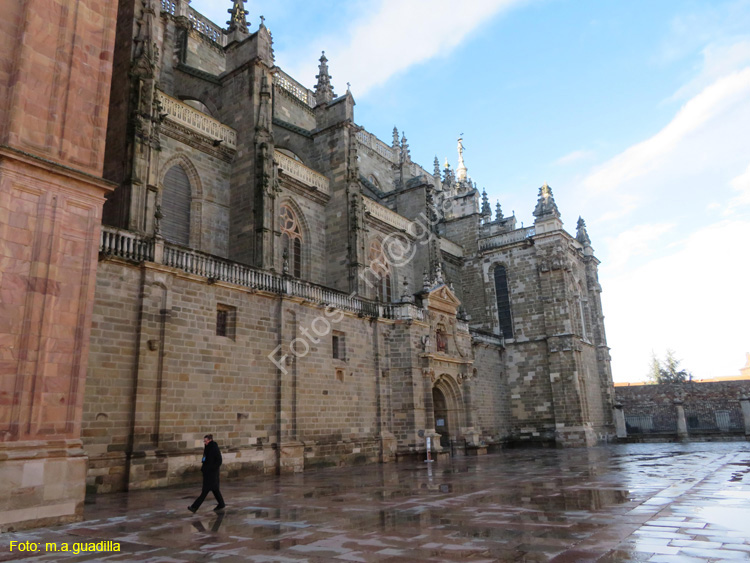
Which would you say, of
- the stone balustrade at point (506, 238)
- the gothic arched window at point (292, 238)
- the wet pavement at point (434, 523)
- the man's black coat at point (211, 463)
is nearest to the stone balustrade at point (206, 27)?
the gothic arched window at point (292, 238)

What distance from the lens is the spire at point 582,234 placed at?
132ft

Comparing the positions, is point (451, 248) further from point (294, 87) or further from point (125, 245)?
point (125, 245)

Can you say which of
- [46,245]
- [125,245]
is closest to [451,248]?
[125,245]

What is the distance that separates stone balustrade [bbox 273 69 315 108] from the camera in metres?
32.0

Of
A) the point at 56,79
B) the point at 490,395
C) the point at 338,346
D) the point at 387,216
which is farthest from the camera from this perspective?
the point at 490,395

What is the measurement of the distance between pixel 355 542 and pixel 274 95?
2721 cm

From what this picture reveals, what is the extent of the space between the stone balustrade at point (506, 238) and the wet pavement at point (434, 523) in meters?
22.9

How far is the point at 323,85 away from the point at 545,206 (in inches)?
647

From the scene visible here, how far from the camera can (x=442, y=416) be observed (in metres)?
26.0

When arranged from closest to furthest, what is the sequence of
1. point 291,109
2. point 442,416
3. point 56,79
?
point 56,79 → point 442,416 → point 291,109

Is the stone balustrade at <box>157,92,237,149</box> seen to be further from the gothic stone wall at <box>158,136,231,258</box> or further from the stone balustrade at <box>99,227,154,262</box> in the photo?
the stone balustrade at <box>99,227,154,262</box>

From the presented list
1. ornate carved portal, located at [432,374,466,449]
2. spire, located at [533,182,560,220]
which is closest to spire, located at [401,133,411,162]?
spire, located at [533,182,560,220]

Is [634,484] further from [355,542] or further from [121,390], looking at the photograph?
[121,390]

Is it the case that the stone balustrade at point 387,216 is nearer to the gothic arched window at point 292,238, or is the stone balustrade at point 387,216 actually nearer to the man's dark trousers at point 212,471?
the gothic arched window at point 292,238
